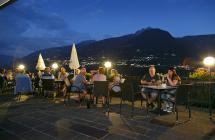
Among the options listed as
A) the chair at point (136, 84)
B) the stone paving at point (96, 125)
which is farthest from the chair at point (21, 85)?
the chair at point (136, 84)

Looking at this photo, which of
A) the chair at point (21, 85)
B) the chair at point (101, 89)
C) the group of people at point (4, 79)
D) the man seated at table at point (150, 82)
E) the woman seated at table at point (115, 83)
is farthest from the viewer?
the group of people at point (4, 79)

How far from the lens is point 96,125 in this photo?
5328mm

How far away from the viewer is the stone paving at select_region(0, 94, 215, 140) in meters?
4.65

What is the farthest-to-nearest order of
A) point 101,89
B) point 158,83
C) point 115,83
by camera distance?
point 115,83
point 158,83
point 101,89

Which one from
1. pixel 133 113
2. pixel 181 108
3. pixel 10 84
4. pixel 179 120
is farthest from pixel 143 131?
pixel 10 84

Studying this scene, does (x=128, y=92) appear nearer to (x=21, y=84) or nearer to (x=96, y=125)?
(x=96, y=125)

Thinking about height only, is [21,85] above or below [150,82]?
below

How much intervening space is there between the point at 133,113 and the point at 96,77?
1.85 metres

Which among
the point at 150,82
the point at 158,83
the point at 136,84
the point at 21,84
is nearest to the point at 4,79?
the point at 21,84

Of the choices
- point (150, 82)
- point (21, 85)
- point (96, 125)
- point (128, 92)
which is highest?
point (150, 82)

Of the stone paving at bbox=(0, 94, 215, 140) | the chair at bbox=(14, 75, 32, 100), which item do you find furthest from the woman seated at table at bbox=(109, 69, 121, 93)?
the chair at bbox=(14, 75, 32, 100)

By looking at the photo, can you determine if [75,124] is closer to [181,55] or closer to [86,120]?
[86,120]

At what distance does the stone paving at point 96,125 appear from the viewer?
465 cm

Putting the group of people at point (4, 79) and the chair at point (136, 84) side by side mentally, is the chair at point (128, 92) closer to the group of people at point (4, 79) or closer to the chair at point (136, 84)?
the chair at point (136, 84)
